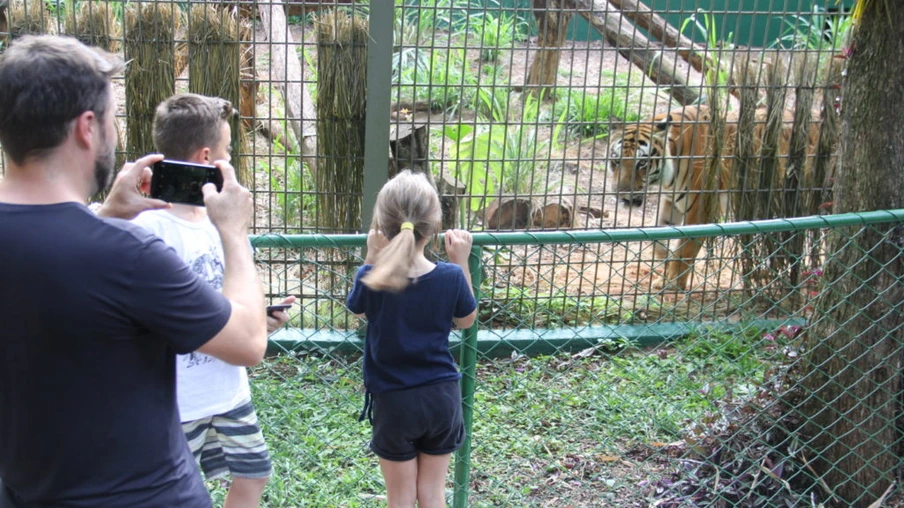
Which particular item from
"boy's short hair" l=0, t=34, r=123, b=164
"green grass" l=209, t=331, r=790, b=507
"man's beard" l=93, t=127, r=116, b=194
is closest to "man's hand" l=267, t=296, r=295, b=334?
"man's beard" l=93, t=127, r=116, b=194

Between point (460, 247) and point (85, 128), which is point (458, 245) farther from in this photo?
point (85, 128)

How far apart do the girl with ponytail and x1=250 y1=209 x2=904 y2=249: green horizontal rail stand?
0.46ft

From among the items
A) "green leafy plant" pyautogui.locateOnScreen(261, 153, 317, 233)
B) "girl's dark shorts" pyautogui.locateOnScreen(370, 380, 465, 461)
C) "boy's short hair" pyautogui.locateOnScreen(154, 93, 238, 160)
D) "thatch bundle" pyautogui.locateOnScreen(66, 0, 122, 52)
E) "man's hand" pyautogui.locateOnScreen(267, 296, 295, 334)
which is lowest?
"girl's dark shorts" pyautogui.locateOnScreen(370, 380, 465, 461)

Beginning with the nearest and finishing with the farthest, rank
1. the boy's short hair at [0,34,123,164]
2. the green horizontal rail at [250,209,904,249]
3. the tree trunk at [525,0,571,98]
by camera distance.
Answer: the boy's short hair at [0,34,123,164] < the green horizontal rail at [250,209,904,249] < the tree trunk at [525,0,571,98]

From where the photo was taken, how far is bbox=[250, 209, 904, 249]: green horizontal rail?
3.08 metres

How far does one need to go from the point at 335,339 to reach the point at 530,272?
1.79 metres

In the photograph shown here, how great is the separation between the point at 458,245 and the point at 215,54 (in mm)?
A: 2843

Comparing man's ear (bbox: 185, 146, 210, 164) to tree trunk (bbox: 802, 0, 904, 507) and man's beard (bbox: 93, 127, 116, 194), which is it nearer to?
man's beard (bbox: 93, 127, 116, 194)

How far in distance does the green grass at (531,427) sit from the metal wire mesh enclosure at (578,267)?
0.7 inches

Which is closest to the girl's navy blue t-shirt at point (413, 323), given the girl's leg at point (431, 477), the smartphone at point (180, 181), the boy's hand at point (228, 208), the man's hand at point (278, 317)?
the girl's leg at point (431, 477)

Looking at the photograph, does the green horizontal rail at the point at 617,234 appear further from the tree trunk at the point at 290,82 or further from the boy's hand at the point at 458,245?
the tree trunk at the point at 290,82

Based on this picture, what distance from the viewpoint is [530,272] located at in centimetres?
669

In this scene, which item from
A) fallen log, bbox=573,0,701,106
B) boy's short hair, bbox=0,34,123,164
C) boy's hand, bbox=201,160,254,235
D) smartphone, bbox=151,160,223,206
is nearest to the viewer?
boy's short hair, bbox=0,34,123,164

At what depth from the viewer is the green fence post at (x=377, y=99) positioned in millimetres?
5168
